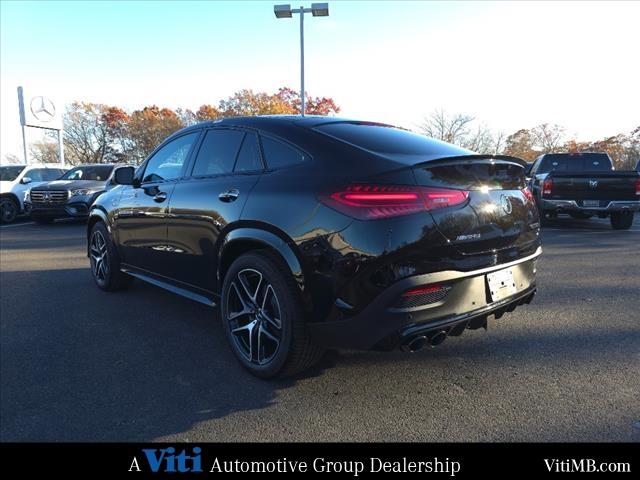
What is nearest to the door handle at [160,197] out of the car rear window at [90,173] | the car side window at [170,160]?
the car side window at [170,160]

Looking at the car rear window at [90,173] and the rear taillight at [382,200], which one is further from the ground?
the car rear window at [90,173]

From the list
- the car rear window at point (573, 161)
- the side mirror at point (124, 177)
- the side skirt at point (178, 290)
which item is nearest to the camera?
the side skirt at point (178, 290)

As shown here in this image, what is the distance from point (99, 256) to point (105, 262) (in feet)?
0.69

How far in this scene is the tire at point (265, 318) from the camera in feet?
9.07

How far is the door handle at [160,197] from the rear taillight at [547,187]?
849cm

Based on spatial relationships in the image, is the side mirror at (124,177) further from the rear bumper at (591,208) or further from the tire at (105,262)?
the rear bumper at (591,208)

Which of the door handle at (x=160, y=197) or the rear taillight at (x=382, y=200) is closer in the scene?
the rear taillight at (x=382, y=200)

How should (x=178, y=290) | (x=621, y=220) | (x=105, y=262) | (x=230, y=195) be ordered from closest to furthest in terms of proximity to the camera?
(x=230, y=195) < (x=178, y=290) < (x=105, y=262) < (x=621, y=220)

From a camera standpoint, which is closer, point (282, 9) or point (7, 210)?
point (7, 210)

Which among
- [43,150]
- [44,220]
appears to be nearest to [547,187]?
[44,220]

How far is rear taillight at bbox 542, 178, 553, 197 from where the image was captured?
979 cm

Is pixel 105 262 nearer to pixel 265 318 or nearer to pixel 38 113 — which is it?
pixel 265 318
